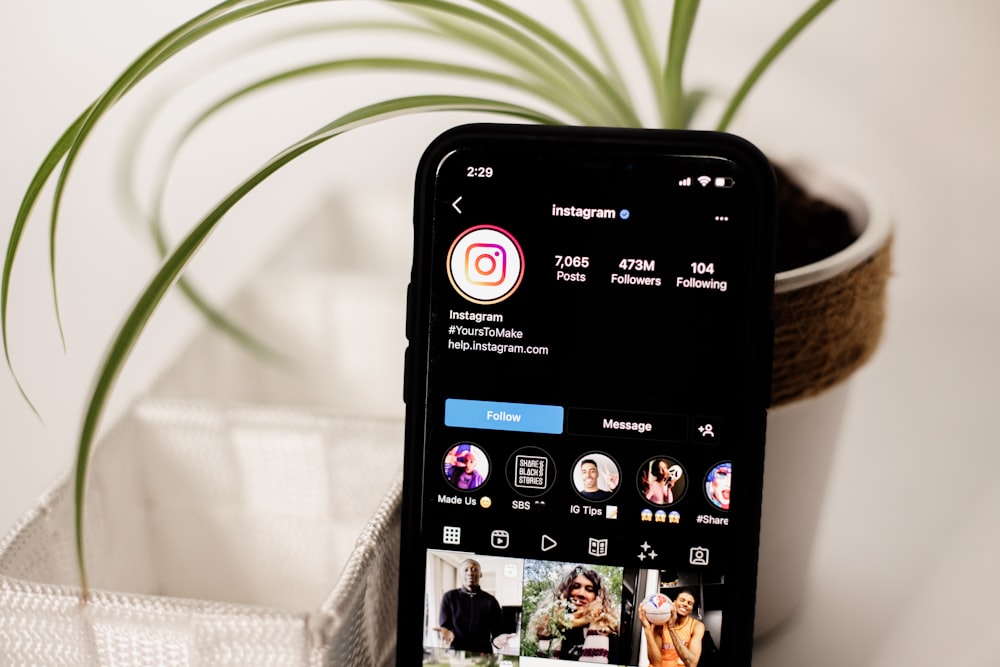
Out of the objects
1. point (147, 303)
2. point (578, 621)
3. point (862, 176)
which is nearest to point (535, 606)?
point (578, 621)

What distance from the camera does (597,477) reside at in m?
0.33

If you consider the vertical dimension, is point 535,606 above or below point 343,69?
below

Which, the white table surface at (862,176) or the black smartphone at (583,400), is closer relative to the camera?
the black smartphone at (583,400)

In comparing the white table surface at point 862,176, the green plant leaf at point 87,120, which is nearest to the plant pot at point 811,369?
the white table surface at point 862,176

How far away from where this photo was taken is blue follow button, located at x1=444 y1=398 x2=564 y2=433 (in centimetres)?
33

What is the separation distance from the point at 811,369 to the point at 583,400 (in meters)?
0.08

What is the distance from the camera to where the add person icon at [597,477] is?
33 cm

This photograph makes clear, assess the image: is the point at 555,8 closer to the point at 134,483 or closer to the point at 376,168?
the point at 376,168

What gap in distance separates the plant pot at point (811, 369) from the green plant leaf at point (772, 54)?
0.14 feet

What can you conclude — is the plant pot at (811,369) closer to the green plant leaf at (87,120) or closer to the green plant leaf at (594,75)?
the green plant leaf at (594,75)

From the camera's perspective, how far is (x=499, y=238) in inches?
12.8

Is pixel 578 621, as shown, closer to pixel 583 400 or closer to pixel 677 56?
pixel 583 400

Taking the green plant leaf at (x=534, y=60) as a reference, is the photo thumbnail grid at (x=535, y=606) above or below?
below

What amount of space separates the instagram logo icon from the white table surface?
0.16 meters
